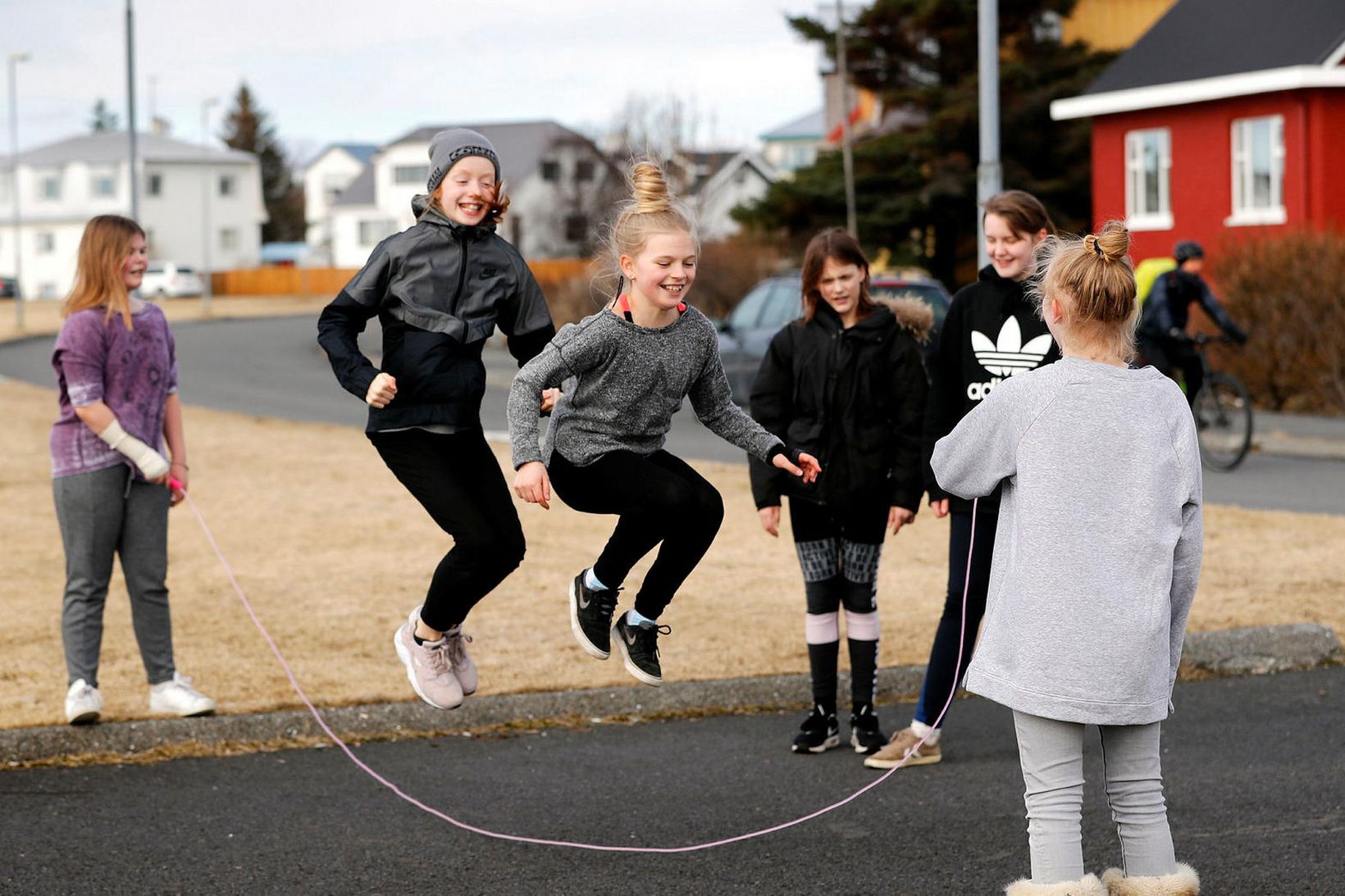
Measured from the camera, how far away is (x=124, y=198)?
311 feet

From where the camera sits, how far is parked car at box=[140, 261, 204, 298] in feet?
237

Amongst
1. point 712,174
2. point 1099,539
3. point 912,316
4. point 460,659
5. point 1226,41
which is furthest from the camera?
point 712,174

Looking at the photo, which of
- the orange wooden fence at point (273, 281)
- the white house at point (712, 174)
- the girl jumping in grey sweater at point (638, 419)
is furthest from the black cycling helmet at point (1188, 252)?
the orange wooden fence at point (273, 281)

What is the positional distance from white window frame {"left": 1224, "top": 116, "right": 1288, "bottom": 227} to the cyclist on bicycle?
50.8 ft

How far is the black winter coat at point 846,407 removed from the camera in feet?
21.5

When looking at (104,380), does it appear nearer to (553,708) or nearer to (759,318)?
(553,708)

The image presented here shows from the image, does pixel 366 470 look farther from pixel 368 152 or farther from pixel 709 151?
pixel 368 152

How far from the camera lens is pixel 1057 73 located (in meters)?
36.8

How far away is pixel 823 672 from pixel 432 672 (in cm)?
219

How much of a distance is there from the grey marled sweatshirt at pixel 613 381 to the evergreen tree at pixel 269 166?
11647cm

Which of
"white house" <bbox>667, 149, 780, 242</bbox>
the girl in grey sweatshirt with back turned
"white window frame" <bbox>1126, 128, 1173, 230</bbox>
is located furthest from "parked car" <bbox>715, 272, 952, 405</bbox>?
"white house" <bbox>667, 149, 780, 242</bbox>

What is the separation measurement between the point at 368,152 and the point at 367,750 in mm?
131122

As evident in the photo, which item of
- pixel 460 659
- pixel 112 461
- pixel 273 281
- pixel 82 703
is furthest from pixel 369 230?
pixel 460 659

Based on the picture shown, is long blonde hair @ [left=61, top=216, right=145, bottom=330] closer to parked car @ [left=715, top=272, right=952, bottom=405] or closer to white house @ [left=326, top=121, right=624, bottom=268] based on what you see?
parked car @ [left=715, top=272, right=952, bottom=405]
